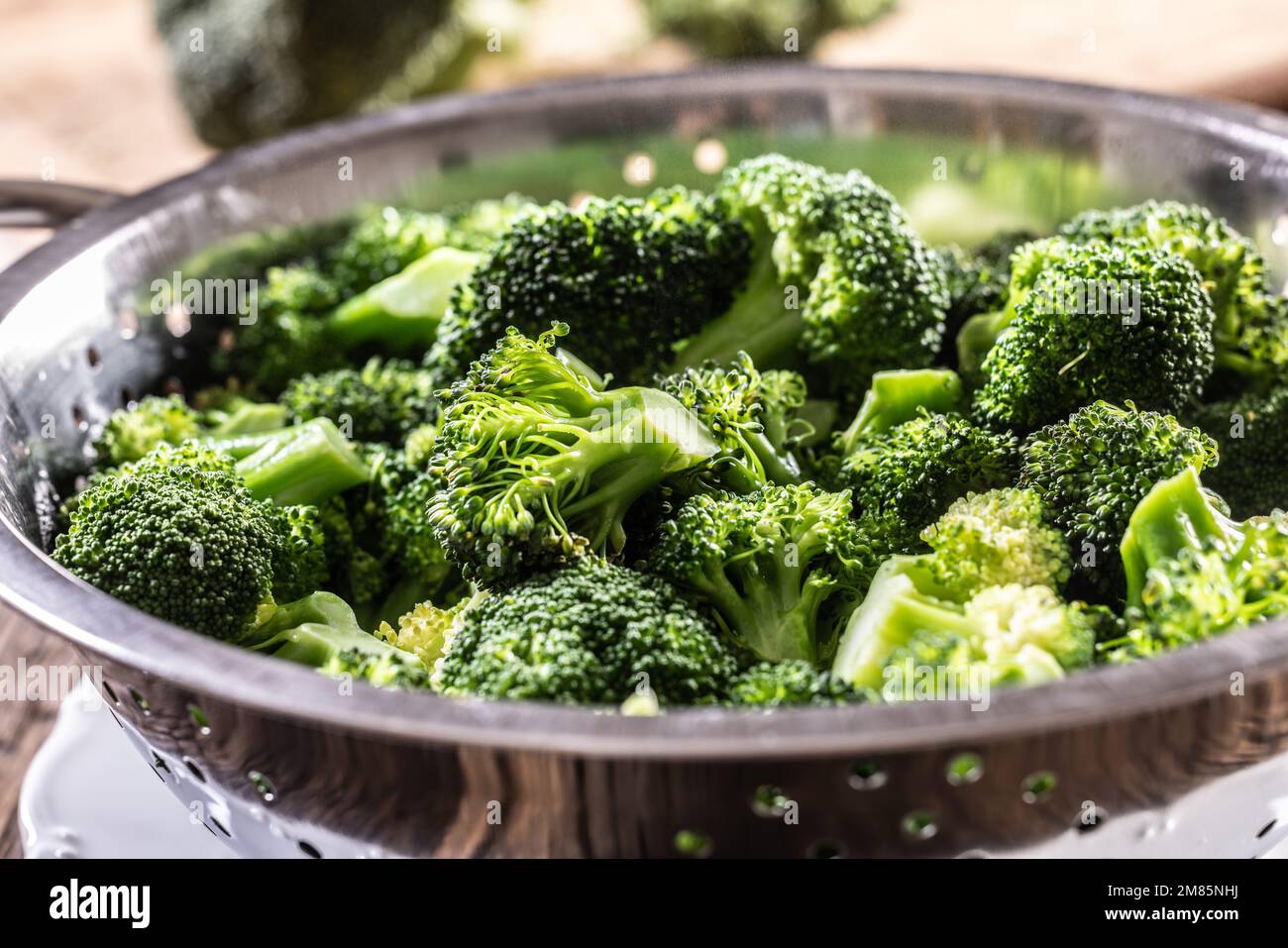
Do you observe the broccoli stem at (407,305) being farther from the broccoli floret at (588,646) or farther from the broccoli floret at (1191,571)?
the broccoli floret at (1191,571)

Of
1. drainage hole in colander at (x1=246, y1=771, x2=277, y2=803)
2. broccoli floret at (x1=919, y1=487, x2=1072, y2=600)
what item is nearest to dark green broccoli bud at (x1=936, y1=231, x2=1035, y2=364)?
broccoli floret at (x1=919, y1=487, x2=1072, y2=600)

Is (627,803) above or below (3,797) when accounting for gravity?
above

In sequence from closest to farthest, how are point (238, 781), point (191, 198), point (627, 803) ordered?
point (627, 803) < point (238, 781) < point (191, 198)

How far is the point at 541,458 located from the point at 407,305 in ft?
1.81

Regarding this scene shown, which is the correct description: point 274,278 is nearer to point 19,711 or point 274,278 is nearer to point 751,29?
point 19,711

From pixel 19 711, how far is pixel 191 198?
0.72 meters

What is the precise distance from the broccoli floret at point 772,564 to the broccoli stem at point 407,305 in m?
0.58

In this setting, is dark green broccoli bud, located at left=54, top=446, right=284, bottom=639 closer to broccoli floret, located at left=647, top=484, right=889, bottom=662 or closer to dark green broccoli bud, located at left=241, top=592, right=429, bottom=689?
dark green broccoli bud, located at left=241, top=592, right=429, bottom=689

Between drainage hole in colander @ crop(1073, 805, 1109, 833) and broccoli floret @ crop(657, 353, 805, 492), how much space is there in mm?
457

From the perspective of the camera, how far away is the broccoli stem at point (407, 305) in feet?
5.47

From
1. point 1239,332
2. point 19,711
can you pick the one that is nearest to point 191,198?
point 19,711

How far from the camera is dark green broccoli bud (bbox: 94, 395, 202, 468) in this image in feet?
5.04

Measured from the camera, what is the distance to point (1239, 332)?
1534 millimetres
